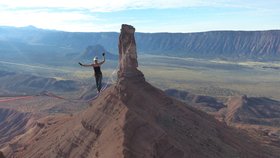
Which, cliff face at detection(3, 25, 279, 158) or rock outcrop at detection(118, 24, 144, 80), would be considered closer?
cliff face at detection(3, 25, 279, 158)

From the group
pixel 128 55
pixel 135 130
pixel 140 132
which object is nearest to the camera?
pixel 140 132

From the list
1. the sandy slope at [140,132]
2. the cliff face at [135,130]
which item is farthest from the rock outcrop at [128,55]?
the sandy slope at [140,132]

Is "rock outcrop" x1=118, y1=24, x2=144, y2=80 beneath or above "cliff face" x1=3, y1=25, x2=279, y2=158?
above

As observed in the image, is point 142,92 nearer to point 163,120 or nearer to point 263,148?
point 163,120

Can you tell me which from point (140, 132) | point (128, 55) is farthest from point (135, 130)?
point (128, 55)

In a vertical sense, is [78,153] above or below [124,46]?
below

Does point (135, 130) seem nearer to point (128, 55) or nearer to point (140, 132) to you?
point (140, 132)

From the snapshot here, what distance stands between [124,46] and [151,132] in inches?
454

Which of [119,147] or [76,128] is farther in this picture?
[76,128]

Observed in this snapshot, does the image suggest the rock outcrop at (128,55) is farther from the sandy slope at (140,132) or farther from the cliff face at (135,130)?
the sandy slope at (140,132)

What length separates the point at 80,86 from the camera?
156625 mm

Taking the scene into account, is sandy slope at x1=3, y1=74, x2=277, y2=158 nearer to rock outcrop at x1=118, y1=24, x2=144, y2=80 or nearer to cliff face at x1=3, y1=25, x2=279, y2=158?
cliff face at x1=3, y1=25, x2=279, y2=158

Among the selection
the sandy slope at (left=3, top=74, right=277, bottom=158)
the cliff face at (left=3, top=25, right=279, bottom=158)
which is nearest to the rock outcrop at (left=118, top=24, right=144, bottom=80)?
the cliff face at (left=3, top=25, right=279, bottom=158)

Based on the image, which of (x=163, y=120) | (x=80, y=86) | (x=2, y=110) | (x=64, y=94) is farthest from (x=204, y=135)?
(x=80, y=86)
